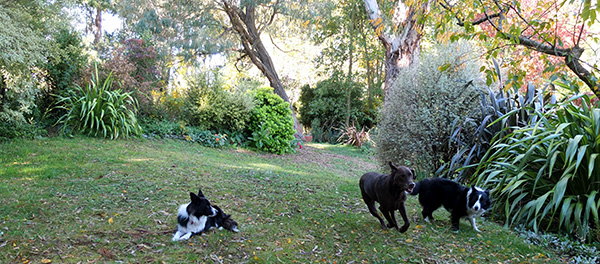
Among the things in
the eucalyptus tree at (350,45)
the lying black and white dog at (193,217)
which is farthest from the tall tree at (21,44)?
the eucalyptus tree at (350,45)

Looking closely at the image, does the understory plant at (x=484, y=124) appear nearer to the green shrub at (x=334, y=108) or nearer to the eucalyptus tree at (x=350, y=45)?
the eucalyptus tree at (x=350, y=45)

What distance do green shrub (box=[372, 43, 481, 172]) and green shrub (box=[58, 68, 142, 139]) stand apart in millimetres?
5970

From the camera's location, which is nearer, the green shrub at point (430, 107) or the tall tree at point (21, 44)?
the tall tree at point (21, 44)

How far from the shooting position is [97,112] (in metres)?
8.38

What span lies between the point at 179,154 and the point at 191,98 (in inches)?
113

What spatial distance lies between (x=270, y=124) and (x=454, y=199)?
7.06m

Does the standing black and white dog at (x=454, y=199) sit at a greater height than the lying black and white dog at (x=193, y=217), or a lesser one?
greater

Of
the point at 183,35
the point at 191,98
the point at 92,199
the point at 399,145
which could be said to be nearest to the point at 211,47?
the point at 183,35

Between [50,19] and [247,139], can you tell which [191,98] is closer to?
[247,139]

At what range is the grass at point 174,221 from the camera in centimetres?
325

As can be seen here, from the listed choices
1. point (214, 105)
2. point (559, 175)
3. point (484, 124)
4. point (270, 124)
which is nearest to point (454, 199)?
point (559, 175)

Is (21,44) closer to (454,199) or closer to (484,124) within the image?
(454,199)

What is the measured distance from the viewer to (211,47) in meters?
13.1

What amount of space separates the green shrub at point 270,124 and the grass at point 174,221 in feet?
12.9
